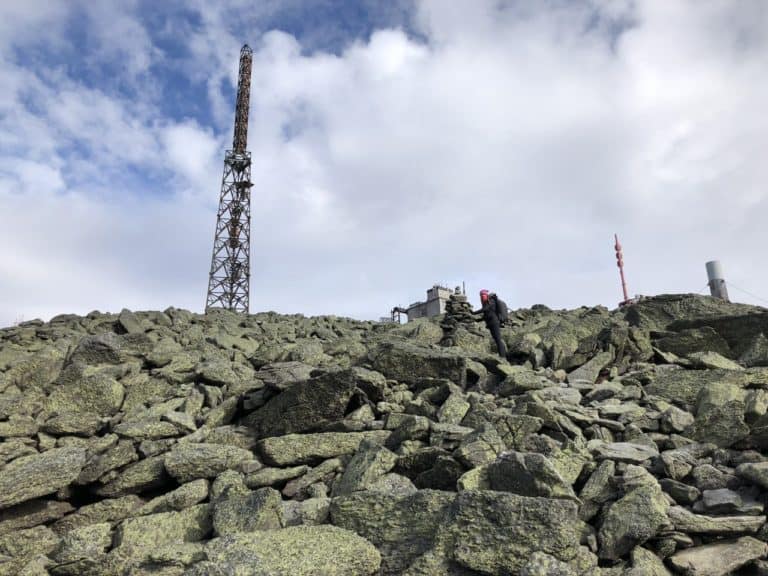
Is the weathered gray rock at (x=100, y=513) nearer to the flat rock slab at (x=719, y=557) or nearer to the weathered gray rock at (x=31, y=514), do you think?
the weathered gray rock at (x=31, y=514)

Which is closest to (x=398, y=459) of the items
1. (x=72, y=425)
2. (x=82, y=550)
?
(x=82, y=550)

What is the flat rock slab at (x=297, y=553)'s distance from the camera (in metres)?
5.36

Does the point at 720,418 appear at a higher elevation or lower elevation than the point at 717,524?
higher

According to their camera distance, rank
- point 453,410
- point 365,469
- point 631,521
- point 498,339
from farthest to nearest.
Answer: point 498,339 → point 453,410 → point 365,469 → point 631,521

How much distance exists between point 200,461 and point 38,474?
8.55 feet

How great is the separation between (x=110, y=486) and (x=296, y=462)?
3181 millimetres

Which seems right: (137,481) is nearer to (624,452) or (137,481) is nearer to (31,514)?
(31,514)

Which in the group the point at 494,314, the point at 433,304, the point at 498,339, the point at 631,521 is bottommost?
the point at 631,521

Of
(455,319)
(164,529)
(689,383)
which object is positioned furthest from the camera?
(455,319)

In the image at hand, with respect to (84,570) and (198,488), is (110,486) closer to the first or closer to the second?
(198,488)

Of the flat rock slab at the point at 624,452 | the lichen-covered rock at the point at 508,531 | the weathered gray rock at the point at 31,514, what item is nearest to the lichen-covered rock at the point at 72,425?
the weathered gray rock at the point at 31,514

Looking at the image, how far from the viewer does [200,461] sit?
28.8ft

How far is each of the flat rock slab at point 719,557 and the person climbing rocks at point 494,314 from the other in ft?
30.5

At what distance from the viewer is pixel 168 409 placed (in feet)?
37.8
